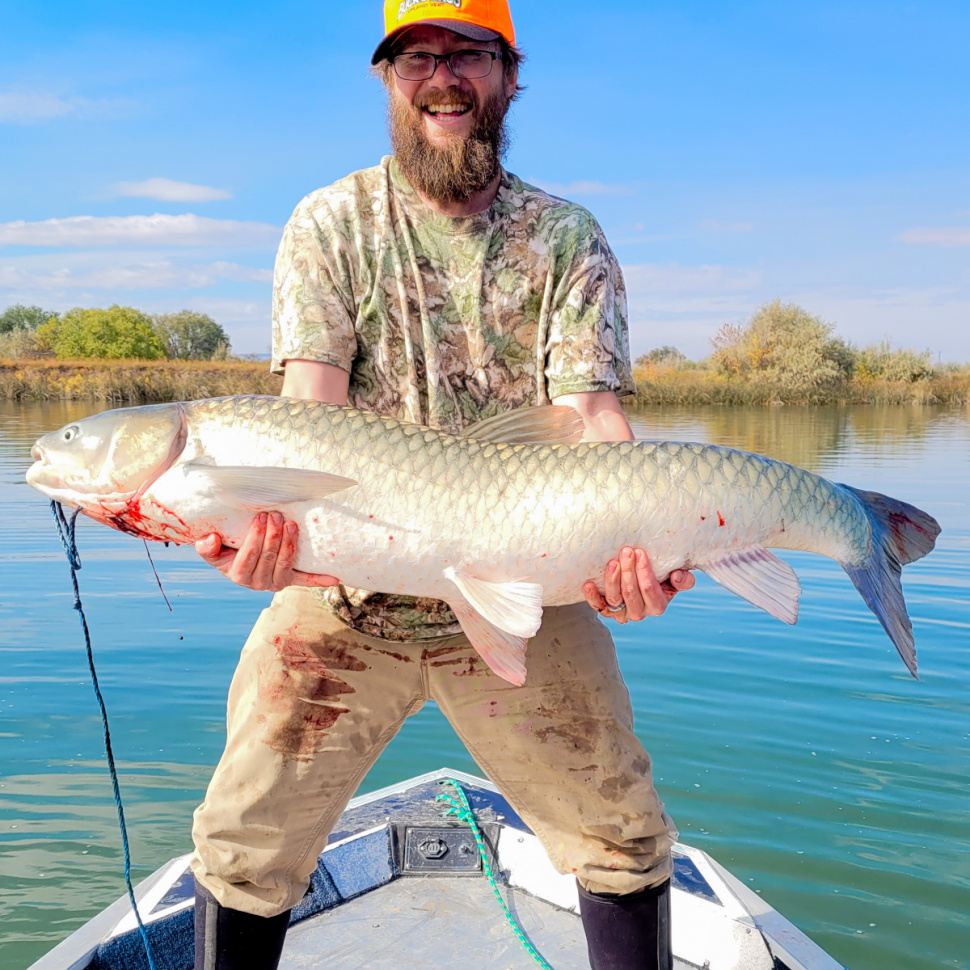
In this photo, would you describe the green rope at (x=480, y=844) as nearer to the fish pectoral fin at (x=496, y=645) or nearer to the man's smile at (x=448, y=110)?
the fish pectoral fin at (x=496, y=645)

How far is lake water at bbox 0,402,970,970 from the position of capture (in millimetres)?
4309

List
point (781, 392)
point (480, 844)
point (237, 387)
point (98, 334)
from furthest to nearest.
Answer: point (98, 334) → point (781, 392) → point (237, 387) → point (480, 844)

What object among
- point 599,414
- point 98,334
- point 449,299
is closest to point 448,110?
point 449,299

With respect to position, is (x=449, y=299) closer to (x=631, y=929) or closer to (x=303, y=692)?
(x=303, y=692)

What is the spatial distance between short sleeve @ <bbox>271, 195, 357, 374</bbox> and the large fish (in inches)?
15.9

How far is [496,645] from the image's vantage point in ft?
9.08

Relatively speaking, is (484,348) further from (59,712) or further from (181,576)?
(181,576)

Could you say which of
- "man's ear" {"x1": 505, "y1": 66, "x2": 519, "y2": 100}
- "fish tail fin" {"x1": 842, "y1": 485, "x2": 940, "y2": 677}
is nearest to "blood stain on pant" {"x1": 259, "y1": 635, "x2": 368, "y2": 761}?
"fish tail fin" {"x1": 842, "y1": 485, "x2": 940, "y2": 677}

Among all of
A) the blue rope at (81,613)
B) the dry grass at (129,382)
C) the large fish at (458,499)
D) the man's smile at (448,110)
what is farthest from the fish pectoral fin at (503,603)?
the dry grass at (129,382)

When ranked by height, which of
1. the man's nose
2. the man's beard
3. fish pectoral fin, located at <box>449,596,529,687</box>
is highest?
the man's nose

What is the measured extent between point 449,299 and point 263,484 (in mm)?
1078

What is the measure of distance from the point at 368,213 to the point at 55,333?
9837 cm

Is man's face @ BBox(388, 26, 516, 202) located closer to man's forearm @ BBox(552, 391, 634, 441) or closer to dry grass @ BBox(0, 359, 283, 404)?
man's forearm @ BBox(552, 391, 634, 441)

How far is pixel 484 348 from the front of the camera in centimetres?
331
